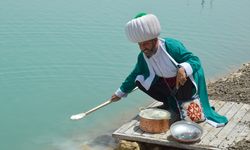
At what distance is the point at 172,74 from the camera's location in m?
5.00

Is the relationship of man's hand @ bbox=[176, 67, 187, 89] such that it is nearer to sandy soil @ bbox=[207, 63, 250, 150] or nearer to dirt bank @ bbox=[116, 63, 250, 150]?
dirt bank @ bbox=[116, 63, 250, 150]

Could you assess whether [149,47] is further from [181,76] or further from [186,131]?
[186,131]

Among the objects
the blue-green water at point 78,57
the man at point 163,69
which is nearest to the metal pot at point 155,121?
the man at point 163,69

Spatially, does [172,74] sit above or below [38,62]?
above

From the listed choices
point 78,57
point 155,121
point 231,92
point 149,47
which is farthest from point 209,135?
point 78,57

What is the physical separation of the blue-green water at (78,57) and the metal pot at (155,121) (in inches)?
52.4

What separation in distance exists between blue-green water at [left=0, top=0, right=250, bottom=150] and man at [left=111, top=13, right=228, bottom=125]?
4.40 feet

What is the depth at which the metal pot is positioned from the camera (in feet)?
15.9

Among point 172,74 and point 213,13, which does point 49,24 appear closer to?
point 213,13

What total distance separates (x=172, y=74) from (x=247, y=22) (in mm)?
9151

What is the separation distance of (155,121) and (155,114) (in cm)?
16

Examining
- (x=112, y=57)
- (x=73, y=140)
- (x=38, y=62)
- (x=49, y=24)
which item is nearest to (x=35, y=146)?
(x=73, y=140)

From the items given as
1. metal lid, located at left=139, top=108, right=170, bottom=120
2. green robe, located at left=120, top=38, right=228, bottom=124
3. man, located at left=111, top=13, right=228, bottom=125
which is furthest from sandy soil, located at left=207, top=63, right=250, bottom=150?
metal lid, located at left=139, top=108, right=170, bottom=120

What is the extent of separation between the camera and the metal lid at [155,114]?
491 centimetres
